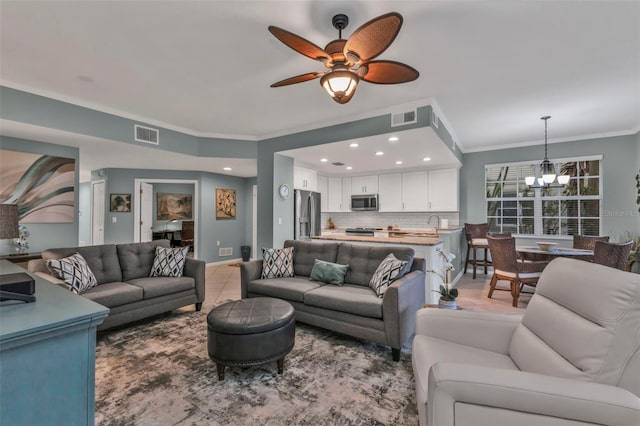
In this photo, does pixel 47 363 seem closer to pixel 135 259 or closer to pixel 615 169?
pixel 135 259

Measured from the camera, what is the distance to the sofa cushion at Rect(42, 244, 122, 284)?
3.20 metres

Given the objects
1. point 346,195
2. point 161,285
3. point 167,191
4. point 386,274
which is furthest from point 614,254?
point 167,191

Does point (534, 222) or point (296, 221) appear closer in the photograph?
point (296, 221)

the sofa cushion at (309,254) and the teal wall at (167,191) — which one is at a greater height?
the teal wall at (167,191)

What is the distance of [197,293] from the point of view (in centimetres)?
369

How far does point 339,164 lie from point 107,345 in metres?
4.63

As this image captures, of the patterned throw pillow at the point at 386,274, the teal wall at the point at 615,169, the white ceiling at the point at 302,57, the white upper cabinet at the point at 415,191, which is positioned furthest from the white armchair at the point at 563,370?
the teal wall at the point at 615,169

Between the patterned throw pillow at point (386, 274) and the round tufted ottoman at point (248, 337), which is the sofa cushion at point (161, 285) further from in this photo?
the patterned throw pillow at point (386, 274)

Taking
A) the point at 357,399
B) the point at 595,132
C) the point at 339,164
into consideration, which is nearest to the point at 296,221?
the point at 339,164

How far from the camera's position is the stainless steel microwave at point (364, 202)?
693 cm

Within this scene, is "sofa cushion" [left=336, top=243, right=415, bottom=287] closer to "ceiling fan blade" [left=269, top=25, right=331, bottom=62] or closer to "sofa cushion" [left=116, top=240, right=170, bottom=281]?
"ceiling fan blade" [left=269, top=25, right=331, bottom=62]

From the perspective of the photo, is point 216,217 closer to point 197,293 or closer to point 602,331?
point 197,293

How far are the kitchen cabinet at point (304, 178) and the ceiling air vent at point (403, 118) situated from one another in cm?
239

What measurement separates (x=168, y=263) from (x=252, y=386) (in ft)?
7.20
